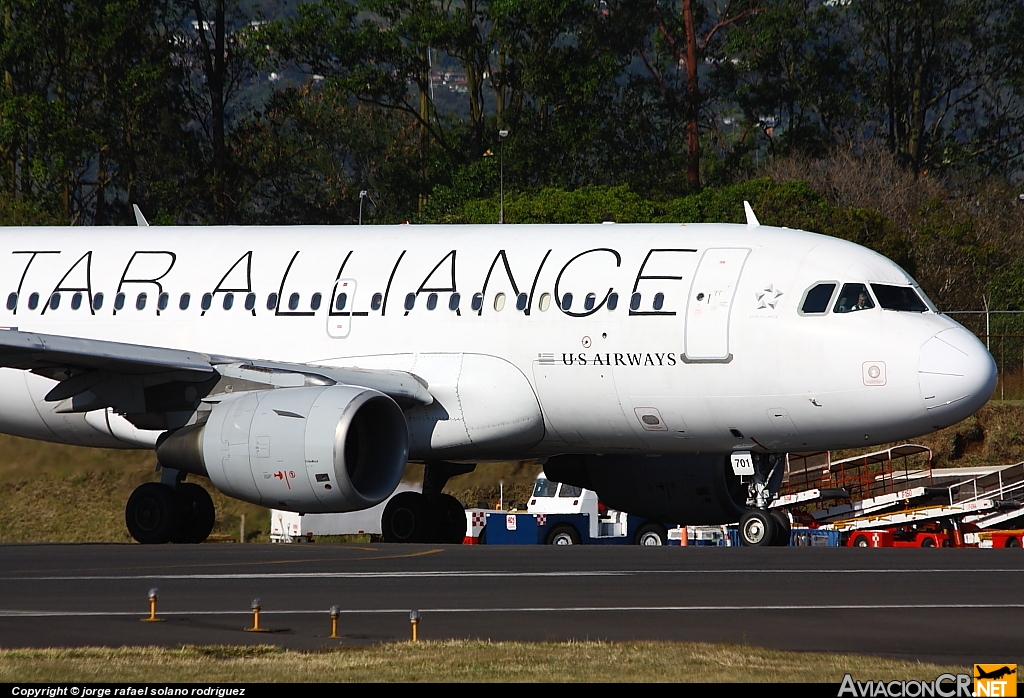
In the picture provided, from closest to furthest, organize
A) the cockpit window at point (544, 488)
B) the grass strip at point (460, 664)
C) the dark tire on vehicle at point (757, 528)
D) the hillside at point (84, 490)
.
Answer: the grass strip at point (460, 664) < the dark tire on vehicle at point (757, 528) < the hillside at point (84, 490) < the cockpit window at point (544, 488)

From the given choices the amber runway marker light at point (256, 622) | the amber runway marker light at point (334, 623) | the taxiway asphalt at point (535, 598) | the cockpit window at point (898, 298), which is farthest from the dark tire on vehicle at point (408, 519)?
the amber runway marker light at point (334, 623)

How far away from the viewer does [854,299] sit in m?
20.4

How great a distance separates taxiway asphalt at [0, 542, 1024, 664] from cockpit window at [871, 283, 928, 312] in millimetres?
3073

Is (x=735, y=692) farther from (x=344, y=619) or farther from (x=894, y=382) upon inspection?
(x=894, y=382)

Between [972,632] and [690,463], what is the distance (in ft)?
41.1

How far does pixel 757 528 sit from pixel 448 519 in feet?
16.9

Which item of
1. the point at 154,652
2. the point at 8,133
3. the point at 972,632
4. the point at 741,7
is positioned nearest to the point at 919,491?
the point at 972,632

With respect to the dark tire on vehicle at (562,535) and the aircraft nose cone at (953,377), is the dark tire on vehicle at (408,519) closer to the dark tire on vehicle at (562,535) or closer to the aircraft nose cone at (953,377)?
the aircraft nose cone at (953,377)

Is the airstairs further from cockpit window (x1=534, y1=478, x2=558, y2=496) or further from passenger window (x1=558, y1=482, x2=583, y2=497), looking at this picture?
cockpit window (x1=534, y1=478, x2=558, y2=496)

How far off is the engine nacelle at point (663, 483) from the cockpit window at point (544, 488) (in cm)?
1612

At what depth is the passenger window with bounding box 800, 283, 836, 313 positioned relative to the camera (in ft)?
66.9

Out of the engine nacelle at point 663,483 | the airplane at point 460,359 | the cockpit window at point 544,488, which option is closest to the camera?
the airplane at point 460,359

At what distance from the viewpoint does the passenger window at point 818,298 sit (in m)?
20.4

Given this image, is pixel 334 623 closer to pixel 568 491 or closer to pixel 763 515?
pixel 763 515
